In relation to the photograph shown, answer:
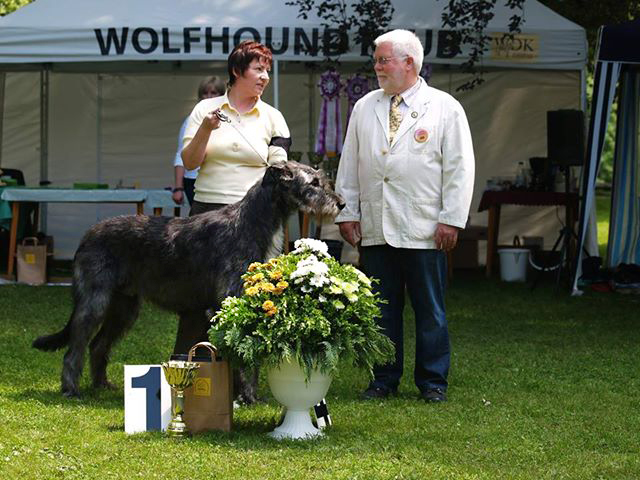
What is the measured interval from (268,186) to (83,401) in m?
1.51

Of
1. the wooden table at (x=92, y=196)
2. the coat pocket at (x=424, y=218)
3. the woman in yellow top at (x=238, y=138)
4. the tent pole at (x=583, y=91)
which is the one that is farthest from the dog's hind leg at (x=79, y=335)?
the tent pole at (x=583, y=91)

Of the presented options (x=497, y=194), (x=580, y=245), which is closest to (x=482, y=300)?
(x=580, y=245)

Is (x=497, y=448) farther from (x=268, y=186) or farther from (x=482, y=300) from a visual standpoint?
(x=482, y=300)

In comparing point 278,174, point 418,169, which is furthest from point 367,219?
point 278,174

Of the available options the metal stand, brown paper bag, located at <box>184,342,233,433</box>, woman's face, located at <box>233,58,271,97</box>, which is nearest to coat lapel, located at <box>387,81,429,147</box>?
woman's face, located at <box>233,58,271,97</box>

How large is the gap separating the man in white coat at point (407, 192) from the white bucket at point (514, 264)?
631 cm

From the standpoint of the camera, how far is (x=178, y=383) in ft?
16.3

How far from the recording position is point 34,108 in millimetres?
14180

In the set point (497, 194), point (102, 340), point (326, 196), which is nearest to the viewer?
point (326, 196)

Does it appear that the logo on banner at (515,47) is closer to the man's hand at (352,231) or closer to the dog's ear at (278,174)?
the man's hand at (352,231)

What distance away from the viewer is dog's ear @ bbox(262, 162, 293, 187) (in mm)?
5562

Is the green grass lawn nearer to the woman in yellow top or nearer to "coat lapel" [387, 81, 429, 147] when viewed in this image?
the woman in yellow top

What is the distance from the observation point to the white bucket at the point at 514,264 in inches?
482

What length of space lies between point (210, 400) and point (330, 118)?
7437 mm
